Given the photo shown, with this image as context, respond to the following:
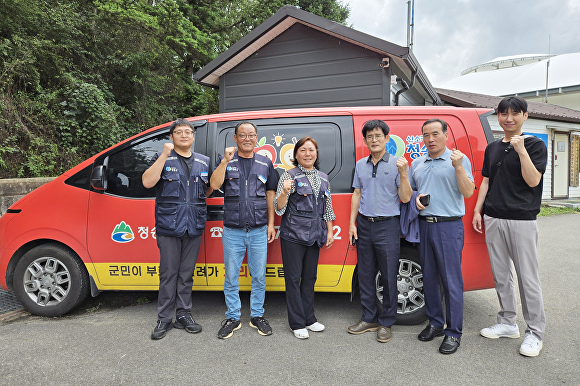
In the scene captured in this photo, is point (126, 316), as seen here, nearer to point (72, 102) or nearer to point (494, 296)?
point (494, 296)

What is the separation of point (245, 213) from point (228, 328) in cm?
99

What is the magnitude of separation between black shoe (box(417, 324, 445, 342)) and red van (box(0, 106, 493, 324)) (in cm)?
25

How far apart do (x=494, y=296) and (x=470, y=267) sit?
136 centimetres

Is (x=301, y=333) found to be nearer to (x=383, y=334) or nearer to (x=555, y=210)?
(x=383, y=334)

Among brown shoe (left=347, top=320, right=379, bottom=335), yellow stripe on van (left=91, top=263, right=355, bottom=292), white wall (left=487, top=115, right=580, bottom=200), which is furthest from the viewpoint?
white wall (left=487, top=115, right=580, bottom=200)

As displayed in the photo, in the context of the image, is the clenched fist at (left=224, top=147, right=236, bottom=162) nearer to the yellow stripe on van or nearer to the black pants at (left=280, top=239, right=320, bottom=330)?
the black pants at (left=280, top=239, right=320, bottom=330)

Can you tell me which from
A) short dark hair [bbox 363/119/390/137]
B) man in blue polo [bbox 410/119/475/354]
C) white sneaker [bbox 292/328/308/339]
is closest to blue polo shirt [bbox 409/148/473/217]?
man in blue polo [bbox 410/119/475/354]

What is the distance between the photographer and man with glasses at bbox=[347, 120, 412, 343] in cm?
297

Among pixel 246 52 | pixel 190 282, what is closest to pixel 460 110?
pixel 190 282

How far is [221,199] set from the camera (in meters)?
3.31

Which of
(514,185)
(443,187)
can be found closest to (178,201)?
(443,187)

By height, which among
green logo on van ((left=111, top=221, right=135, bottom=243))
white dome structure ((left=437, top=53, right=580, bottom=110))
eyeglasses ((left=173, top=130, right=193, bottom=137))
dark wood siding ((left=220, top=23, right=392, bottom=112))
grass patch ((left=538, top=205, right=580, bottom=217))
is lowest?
grass patch ((left=538, top=205, right=580, bottom=217))

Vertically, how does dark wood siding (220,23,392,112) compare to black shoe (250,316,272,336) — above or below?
above

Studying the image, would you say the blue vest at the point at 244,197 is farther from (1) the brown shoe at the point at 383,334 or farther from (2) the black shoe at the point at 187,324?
(1) the brown shoe at the point at 383,334
